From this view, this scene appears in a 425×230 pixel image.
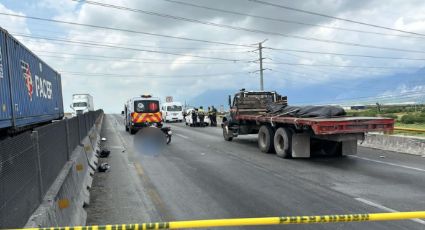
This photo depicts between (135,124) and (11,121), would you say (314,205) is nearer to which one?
(11,121)

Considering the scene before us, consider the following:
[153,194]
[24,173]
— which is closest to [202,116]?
[153,194]

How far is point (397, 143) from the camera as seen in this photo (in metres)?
15.0

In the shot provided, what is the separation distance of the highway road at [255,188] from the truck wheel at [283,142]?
454 millimetres

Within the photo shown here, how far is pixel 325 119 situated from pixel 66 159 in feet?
23.1

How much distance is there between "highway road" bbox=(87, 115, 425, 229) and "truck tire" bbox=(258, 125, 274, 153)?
1079 millimetres

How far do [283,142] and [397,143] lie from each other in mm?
4325

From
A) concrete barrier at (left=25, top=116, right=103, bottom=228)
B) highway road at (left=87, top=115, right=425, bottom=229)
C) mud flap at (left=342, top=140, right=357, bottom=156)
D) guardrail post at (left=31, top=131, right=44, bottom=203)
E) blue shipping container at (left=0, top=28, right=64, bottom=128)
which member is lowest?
highway road at (left=87, top=115, right=425, bottom=229)

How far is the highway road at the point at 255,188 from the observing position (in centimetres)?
686

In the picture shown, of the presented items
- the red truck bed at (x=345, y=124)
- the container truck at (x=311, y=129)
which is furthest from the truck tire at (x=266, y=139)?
the red truck bed at (x=345, y=124)

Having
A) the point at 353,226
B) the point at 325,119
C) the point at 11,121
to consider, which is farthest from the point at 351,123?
the point at 11,121

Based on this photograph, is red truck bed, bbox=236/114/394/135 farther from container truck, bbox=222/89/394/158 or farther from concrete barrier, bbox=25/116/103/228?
concrete barrier, bbox=25/116/103/228

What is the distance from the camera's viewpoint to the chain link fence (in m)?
3.88

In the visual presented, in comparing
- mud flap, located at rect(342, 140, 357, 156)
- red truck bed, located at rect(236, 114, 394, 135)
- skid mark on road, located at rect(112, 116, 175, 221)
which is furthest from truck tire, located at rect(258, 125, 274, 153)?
skid mark on road, located at rect(112, 116, 175, 221)

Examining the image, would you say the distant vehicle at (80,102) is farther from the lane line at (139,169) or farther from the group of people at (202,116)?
the lane line at (139,169)
